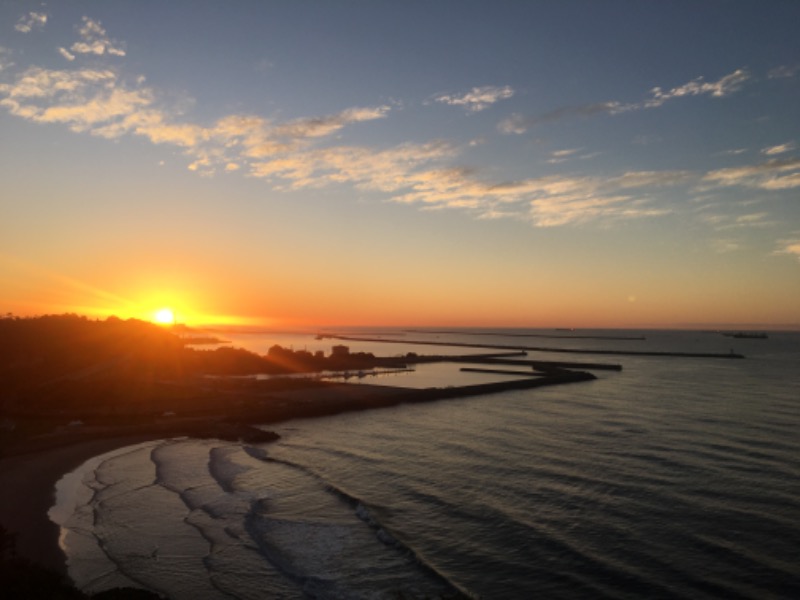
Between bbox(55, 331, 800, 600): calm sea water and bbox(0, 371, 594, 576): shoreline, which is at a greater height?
bbox(0, 371, 594, 576): shoreline

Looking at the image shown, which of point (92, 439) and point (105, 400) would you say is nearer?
point (92, 439)

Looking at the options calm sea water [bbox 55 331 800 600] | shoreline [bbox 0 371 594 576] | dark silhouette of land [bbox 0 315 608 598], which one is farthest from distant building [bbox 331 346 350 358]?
calm sea water [bbox 55 331 800 600]

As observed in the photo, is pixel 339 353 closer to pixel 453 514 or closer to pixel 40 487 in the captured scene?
pixel 40 487

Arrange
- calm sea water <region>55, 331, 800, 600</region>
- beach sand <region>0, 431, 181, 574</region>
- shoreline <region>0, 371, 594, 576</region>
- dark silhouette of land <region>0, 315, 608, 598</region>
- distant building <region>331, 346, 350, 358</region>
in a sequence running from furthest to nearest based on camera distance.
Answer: distant building <region>331, 346, 350, 358</region> → dark silhouette of land <region>0, 315, 608, 598</region> → shoreline <region>0, 371, 594, 576</region> → beach sand <region>0, 431, 181, 574</region> → calm sea water <region>55, 331, 800, 600</region>

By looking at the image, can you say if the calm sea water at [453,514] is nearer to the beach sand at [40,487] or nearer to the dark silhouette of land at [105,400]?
the beach sand at [40,487]

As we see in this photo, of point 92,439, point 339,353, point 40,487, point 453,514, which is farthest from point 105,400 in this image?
point 339,353

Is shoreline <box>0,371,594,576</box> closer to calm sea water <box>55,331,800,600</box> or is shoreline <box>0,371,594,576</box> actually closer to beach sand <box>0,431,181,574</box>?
beach sand <box>0,431,181,574</box>

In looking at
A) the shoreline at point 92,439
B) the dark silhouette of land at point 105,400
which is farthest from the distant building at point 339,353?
the shoreline at point 92,439

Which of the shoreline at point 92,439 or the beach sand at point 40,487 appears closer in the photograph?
the beach sand at point 40,487
